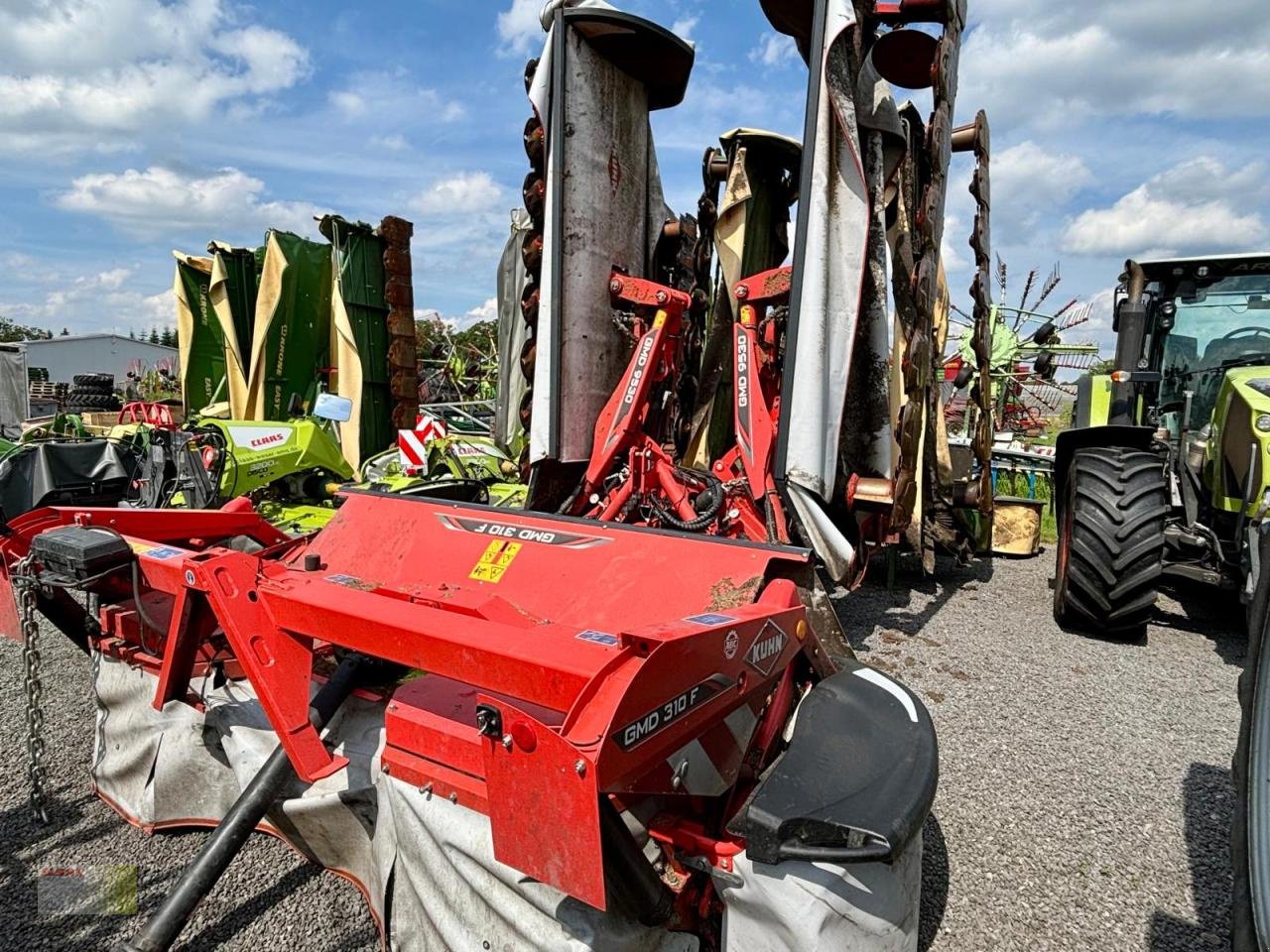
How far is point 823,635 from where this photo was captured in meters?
2.57

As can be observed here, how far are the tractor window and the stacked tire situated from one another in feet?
61.1

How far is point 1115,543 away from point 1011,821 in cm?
222

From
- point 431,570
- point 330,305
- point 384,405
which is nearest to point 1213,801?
point 431,570

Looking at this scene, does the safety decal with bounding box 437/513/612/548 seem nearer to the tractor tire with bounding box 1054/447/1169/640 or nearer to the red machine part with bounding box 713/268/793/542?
the red machine part with bounding box 713/268/793/542

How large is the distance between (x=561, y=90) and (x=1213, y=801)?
419 centimetres

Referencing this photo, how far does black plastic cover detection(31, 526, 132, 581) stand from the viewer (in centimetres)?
216

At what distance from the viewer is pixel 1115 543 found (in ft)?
13.6

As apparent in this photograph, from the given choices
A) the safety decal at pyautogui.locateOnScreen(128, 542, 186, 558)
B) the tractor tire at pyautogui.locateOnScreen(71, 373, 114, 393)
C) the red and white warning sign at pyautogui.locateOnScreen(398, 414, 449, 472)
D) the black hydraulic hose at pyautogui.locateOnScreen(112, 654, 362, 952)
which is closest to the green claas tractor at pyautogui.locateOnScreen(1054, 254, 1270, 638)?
the black hydraulic hose at pyautogui.locateOnScreen(112, 654, 362, 952)

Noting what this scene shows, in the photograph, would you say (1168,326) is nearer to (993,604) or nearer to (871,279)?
(993,604)

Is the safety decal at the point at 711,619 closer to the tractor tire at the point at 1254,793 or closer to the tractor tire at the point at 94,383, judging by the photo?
the tractor tire at the point at 1254,793

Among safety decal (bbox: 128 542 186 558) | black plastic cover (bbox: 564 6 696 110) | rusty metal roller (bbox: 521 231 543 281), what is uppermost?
black plastic cover (bbox: 564 6 696 110)

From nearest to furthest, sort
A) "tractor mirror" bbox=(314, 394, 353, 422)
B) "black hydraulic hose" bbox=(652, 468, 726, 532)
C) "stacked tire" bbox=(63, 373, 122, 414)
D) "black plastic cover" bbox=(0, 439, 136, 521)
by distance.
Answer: "black hydraulic hose" bbox=(652, 468, 726, 532)
"black plastic cover" bbox=(0, 439, 136, 521)
"tractor mirror" bbox=(314, 394, 353, 422)
"stacked tire" bbox=(63, 373, 122, 414)

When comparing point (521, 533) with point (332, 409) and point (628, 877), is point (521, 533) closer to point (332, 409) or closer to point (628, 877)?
point (628, 877)

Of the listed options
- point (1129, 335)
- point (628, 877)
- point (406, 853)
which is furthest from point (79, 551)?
point (1129, 335)
